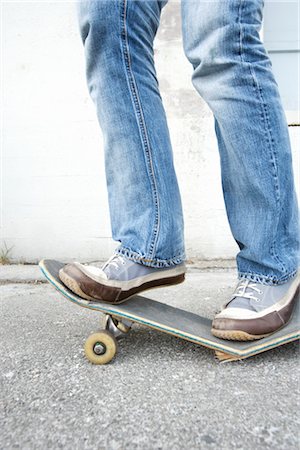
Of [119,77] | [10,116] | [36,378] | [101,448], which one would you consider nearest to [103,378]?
[36,378]

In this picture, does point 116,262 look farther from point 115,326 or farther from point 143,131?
point 143,131

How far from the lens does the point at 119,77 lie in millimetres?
1122

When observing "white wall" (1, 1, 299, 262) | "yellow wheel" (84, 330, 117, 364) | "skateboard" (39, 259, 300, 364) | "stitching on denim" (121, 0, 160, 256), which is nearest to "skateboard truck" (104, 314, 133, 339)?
"skateboard" (39, 259, 300, 364)

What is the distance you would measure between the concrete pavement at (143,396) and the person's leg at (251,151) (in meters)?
0.14

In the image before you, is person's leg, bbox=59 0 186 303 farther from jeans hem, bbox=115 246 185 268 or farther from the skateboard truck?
the skateboard truck

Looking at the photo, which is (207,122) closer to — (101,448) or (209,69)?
(209,69)

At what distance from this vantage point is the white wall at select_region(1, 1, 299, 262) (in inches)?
107

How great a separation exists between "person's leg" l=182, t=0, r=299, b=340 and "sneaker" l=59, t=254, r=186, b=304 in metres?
0.22

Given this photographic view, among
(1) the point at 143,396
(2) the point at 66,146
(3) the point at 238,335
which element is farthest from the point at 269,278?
(2) the point at 66,146

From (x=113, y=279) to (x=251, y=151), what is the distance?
0.52m

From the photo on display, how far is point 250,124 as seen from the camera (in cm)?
106

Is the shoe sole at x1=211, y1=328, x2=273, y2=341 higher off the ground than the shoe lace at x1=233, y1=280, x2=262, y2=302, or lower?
lower

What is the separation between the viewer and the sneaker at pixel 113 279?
107 centimetres

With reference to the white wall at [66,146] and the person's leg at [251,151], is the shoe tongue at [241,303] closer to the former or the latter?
the person's leg at [251,151]
